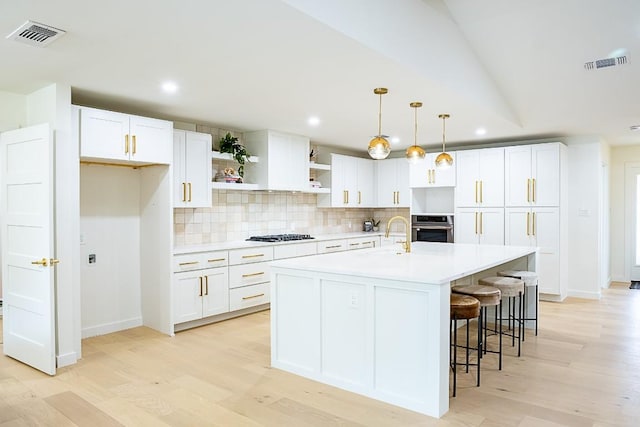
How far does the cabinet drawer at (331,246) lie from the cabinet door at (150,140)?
2.60 m

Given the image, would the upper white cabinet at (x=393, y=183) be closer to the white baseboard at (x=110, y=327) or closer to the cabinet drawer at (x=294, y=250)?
the cabinet drawer at (x=294, y=250)

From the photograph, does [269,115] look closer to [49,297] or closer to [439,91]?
[439,91]

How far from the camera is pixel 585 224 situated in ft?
21.0

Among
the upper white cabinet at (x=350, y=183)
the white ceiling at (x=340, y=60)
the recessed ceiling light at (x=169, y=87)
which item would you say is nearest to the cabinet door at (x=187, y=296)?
the white ceiling at (x=340, y=60)

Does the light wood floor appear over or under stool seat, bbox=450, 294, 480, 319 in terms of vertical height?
under

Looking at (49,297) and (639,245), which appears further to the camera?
(639,245)

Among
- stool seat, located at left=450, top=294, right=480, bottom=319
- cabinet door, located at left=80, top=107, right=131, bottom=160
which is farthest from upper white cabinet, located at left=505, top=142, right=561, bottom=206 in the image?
cabinet door, located at left=80, top=107, right=131, bottom=160

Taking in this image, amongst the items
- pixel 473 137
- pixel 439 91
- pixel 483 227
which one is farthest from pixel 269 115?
pixel 483 227

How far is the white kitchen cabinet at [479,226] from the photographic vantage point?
21.3 feet

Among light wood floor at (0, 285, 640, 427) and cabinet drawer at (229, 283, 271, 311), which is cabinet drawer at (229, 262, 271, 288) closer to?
cabinet drawer at (229, 283, 271, 311)

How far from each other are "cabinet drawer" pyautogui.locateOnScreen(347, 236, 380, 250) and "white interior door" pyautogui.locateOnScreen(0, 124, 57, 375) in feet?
14.1

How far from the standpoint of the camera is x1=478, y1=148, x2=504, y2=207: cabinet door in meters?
6.48

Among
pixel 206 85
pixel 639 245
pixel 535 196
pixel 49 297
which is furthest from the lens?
pixel 639 245

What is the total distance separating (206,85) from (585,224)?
225 inches
